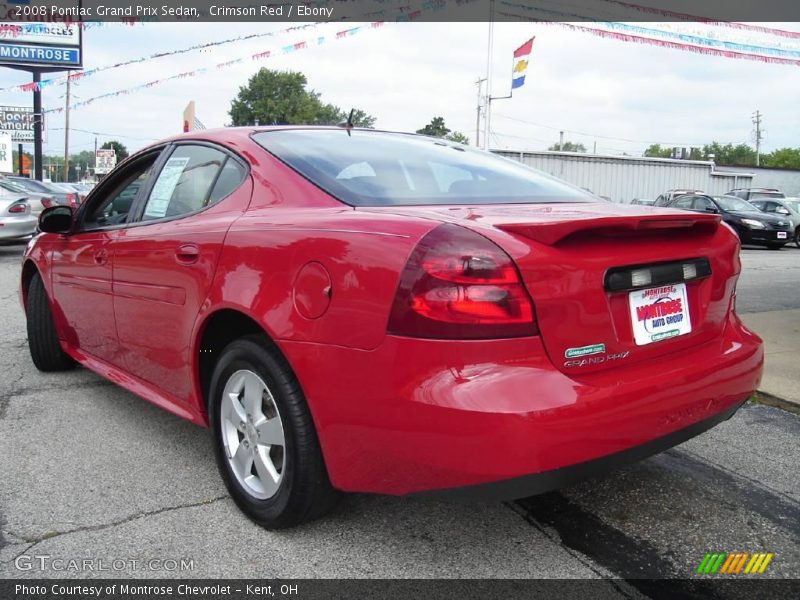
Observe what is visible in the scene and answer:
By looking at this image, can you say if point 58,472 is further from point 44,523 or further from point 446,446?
point 446,446

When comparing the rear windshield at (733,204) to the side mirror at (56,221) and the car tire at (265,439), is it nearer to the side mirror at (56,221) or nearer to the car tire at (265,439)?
the side mirror at (56,221)

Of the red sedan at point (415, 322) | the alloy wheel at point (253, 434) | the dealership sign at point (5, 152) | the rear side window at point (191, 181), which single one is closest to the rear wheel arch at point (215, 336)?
the red sedan at point (415, 322)

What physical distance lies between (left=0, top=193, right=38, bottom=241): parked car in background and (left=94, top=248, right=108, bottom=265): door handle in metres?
9.41

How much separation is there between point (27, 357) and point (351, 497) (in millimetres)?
3453

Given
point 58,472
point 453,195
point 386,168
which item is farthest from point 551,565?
point 58,472

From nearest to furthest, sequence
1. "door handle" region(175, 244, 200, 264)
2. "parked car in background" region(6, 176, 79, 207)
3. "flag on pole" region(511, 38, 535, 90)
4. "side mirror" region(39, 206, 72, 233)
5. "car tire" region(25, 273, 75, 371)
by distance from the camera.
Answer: "door handle" region(175, 244, 200, 264) → "side mirror" region(39, 206, 72, 233) → "car tire" region(25, 273, 75, 371) → "parked car in background" region(6, 176, 79, 207) → "flag on pole" region(511, 38, 535, 90)

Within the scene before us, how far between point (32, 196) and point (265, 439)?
42.6 ft

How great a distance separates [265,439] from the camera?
241cm

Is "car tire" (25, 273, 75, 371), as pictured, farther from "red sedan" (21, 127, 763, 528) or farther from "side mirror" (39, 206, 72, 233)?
"red sedan" (21, 127, 763, 528)

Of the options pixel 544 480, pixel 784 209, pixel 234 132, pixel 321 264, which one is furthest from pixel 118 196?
pixel 784 209

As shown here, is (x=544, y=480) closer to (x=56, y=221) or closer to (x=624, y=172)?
(x=56, y=221)

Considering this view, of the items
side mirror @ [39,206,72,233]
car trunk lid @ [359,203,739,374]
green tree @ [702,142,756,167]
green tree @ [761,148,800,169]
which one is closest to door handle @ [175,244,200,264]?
car trunk lid @ [359,203,739,374]

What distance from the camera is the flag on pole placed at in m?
22.4

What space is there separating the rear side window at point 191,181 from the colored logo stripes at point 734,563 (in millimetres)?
2208
